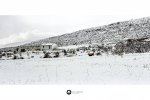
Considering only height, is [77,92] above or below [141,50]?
below

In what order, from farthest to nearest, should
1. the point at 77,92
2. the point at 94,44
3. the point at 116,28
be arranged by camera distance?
the point at 116,28
the point at 94,44
the point at 77,92

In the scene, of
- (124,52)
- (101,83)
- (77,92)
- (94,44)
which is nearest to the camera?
(77,92)

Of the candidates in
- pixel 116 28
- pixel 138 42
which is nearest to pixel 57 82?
pixel 138 42

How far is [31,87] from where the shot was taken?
288 centimetres

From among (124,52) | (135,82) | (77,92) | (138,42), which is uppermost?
(138,42)

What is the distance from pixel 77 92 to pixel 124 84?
58.0 inches

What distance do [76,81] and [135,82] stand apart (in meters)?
1.85

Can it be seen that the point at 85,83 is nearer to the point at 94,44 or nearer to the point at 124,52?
the point at 124,52

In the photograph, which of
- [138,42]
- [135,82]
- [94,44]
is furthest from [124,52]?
[135,82]

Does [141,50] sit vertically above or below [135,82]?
above

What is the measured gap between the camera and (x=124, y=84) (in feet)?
9.28

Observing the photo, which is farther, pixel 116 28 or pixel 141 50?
pixel 116 28

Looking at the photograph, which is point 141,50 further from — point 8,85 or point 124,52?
point 8,85

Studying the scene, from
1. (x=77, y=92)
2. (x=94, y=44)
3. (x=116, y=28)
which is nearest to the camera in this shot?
(x=77, y=92)
